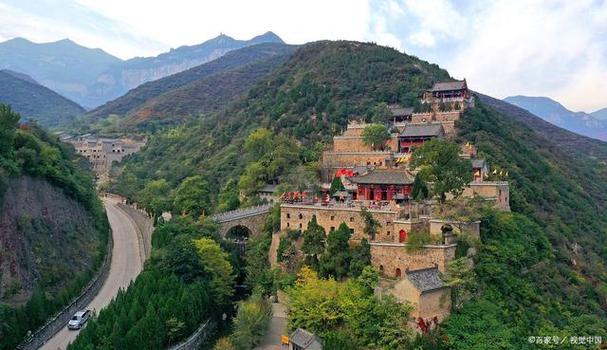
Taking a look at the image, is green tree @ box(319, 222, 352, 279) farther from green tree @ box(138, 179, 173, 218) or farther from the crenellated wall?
green tree @ box(138, 179, 173, 218)

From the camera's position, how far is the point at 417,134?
5453cm

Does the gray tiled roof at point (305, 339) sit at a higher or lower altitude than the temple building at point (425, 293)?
lower

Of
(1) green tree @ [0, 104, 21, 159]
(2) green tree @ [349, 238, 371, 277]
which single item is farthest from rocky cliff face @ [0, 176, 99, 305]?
(2) green tree @ [349, 238, 371, 277]

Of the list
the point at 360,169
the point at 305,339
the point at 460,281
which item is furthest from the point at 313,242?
the point at 360,169

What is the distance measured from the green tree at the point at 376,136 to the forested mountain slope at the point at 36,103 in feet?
408

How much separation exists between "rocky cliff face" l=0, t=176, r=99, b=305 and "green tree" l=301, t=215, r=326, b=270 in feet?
51.5

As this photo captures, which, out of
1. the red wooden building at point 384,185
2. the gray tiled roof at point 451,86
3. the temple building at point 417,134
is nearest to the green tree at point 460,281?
the red wooden building at point 384,185

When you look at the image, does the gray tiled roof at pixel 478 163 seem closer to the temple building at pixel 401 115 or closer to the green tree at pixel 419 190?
the green tree at pixel 419 190

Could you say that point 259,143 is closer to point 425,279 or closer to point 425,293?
point 425,279

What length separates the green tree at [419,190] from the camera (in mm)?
38562

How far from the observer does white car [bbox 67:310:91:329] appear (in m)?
33.1

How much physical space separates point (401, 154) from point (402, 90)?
23136mm

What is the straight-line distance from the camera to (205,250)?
3928 centimetres

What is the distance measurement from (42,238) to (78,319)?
8.30 m
